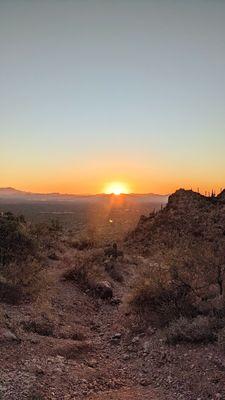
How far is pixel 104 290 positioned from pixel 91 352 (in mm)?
5163

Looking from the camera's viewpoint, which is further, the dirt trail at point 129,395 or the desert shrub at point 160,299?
the desert shrub at point 160,299

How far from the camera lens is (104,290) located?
1514 cm

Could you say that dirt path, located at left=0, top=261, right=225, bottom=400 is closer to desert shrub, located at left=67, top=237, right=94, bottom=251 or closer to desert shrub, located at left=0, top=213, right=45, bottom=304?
desert shrub, located at left=0, top=213, right=45, bottom=304

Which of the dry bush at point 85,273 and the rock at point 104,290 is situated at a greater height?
the dry bush at point 85,273

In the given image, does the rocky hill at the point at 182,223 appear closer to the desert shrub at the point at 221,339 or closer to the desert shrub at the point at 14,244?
the desert shrub at the point at 14,244

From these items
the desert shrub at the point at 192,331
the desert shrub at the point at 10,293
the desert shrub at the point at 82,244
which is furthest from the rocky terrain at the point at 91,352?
the desert shrub at the point at 82,244

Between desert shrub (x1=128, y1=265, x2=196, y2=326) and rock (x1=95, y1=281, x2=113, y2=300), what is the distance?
2117 millimetres

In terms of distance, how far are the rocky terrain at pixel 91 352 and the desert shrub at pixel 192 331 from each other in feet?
0.34

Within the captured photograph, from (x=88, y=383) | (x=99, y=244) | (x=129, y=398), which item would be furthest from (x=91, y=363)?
(x=99, y=244)

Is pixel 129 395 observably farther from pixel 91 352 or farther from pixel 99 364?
pixel 91 352

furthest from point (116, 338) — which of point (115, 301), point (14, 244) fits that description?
point (14, 244)

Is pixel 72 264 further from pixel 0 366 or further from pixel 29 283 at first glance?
pixel 0 366

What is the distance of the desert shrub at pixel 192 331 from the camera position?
9.32 m

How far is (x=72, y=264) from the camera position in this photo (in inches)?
694
